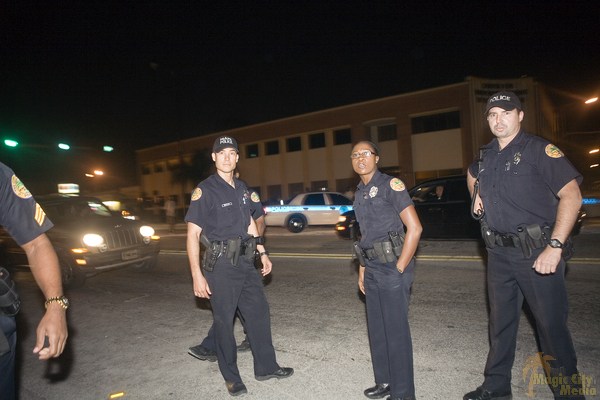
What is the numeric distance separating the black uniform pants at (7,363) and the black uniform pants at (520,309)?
9.62ft

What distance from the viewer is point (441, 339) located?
407cm

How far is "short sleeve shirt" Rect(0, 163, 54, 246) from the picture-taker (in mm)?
1904

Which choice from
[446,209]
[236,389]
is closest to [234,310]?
[236,389]

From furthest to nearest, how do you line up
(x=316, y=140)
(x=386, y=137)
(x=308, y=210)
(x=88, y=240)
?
(x=316, y=140)
(x=386, y=137)
(x=308, y=210)
(x=88, y=240)

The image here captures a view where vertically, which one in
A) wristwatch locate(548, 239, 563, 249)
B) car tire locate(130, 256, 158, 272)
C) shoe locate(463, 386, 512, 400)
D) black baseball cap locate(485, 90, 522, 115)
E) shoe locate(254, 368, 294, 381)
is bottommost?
shoe locate(254, 368, 294, 381)

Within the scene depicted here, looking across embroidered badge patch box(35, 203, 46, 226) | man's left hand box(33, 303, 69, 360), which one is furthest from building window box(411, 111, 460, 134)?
man's left hand box(33, 303, 69, 360)

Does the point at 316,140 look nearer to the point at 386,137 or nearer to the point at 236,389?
the point at 386,137

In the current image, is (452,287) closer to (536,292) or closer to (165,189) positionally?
(536,292)

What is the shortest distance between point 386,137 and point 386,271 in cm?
2796

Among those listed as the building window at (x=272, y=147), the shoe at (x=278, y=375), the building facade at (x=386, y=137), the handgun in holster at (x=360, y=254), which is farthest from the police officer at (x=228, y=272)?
the building window at (x=272, y=147)

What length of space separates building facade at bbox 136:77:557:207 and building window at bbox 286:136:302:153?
3.4 inches

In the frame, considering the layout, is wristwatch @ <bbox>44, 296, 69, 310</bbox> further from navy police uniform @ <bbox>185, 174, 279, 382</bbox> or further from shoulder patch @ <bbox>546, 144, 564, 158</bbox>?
shoulder patch @ <bbox>546, 144, 564, 158</bbox>

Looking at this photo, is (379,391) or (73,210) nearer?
(379,391)

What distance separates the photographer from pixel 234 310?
3.26 meters
